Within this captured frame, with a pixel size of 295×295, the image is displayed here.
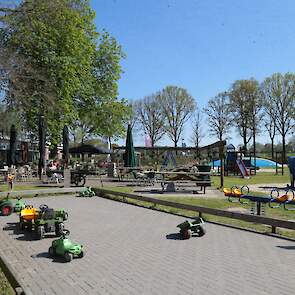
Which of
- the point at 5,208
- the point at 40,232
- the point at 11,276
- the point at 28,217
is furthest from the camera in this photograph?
the point at 5,208

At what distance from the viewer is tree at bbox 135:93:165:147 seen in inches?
2510

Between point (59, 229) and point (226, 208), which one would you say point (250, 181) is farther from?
point (59, 229)

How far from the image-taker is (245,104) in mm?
57188

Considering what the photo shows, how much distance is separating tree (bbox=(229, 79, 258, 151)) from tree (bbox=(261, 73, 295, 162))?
5.96 feet

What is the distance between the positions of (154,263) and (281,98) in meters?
53.6

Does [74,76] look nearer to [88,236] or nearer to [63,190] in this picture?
[63,190]

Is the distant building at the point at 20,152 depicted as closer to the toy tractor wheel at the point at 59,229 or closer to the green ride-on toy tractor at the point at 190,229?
the toy tractor wheel at the point at 59,229

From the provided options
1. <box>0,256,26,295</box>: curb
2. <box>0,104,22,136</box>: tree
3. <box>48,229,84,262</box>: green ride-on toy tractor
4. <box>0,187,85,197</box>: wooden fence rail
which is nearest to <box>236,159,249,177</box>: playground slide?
<box>0,187,85,197</box>: wooden fence rail

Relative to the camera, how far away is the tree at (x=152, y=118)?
209 ft

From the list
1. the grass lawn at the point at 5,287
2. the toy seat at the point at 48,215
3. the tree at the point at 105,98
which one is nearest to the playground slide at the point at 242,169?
the tree at the point at 105,98

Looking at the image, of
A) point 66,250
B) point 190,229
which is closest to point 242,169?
point 190,229

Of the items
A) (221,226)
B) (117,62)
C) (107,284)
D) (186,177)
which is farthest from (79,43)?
(107,284)

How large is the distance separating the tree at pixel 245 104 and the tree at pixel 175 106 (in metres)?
7.34

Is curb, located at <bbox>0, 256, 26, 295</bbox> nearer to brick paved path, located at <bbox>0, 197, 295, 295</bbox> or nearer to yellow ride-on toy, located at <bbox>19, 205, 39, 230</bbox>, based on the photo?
brick paved path, located at <bbox>0, 197, 295, 295</bbox>
